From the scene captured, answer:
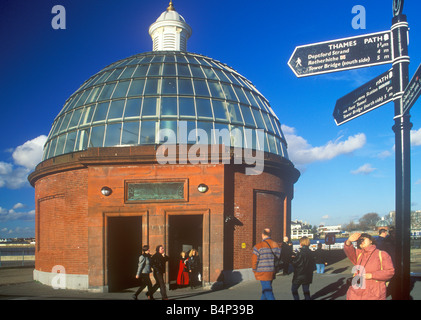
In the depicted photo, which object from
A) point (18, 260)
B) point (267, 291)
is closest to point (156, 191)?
point (267, 291)

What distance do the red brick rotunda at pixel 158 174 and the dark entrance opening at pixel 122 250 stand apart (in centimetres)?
7

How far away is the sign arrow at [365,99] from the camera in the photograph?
560 cm

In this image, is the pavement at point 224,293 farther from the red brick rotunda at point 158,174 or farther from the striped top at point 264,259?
the striped top at point 264,259

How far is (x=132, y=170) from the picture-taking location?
15.4 m

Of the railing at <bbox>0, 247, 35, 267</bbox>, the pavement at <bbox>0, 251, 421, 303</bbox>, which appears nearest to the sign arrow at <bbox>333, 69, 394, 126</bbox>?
the pavement at <bbox>0, 251, 421, 303</bbox>

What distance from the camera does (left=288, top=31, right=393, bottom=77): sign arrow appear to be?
5.64m

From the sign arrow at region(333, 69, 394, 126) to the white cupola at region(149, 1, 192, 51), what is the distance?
1984 cm

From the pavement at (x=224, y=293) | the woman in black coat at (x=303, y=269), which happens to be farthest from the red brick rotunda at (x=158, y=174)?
the woman in black coat at (x=303, y=269)

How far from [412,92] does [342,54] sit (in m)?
1.20

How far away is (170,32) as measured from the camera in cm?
2488

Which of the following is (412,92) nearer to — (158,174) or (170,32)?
(158,174)

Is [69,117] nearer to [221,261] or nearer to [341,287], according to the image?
[221,261]

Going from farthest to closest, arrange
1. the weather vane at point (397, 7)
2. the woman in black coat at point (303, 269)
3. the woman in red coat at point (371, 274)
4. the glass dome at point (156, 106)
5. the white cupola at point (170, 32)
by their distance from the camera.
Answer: the white cupola at point (170, 32), the glass dome at point (156, 106), the woman in black coat at point (303, 269), the woman in red coat at point (371, 274), the weather vane at point (397, 7)
